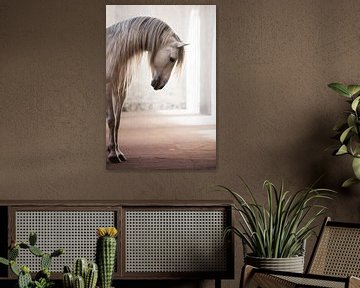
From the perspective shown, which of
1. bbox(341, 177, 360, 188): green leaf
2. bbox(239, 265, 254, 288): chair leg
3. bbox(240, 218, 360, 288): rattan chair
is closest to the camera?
bbox(239, 265, 254, 288): chair leg

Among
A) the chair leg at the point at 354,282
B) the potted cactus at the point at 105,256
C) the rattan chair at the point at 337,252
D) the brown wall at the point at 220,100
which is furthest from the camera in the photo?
the brown wall at the point at 220,100

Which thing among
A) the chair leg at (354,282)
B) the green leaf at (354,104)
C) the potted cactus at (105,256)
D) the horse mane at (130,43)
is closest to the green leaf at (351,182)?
the green leaf at (354,104)

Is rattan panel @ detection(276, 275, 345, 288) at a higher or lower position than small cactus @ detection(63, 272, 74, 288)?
lower

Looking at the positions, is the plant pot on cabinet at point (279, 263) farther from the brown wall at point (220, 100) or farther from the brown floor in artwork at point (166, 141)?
the brown floor in artwork at point (166, 141)

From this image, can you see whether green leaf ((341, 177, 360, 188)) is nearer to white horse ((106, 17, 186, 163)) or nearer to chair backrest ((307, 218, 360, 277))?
chair backrest ((307, 218, 360, 277))

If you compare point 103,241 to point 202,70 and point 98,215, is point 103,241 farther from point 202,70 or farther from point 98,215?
point 202,70

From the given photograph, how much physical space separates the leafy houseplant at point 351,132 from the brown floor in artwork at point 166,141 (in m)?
0.92

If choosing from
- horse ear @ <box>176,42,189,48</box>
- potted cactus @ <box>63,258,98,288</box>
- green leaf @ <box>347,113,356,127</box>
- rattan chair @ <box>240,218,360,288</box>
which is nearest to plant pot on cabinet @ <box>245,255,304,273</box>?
rattan chair @ <box>240,218,360,288</box>

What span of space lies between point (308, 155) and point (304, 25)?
37.3 inches

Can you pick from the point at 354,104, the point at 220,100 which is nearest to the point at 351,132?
the point at 354,104

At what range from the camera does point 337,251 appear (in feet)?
15.1

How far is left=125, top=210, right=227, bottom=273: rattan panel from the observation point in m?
5.30

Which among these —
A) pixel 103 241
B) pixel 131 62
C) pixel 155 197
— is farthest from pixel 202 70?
pixel 103 241

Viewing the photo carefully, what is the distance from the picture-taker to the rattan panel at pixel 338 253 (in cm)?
453
